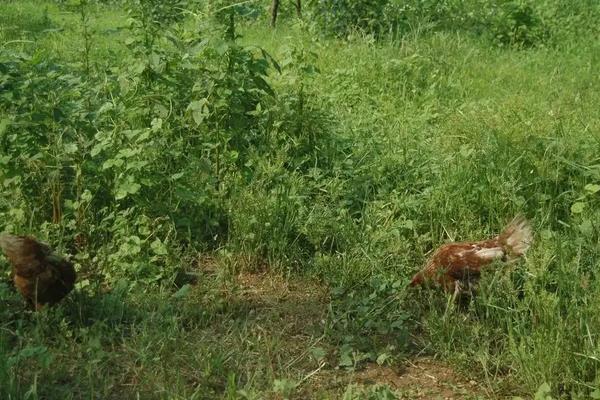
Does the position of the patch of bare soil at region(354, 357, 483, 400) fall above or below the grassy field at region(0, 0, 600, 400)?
below

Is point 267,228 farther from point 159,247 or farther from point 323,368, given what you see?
point 323,368

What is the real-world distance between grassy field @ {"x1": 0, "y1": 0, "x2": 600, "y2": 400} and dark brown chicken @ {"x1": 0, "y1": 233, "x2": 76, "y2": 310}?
0.10m

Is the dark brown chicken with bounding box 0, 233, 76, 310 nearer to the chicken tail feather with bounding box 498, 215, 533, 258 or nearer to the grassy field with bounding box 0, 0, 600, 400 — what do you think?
the grassy field with bounding box 0, 0, 600, 400

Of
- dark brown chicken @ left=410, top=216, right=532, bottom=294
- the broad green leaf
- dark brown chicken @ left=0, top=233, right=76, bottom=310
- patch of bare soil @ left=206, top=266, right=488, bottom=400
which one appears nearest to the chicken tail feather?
dark brown chicken @ left=410, top=216, right=532, bottom=294

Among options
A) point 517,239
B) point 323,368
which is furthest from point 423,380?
point 517,239

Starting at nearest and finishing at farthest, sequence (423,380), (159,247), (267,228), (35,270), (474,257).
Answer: (423,380) < (35,270) < (474,257) < (159,247) < (267,228)

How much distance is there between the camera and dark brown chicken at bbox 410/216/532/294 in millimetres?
4047

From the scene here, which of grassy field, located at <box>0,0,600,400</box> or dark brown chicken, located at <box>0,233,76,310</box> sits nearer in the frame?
grassy field, located at <box>0,0,600,400</box>

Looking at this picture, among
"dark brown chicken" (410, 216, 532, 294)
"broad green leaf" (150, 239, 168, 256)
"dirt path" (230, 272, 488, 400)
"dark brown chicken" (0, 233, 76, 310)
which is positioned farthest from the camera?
"broad green leaf" (150, 239, 168, 256)

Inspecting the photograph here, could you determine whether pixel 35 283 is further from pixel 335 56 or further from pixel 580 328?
pixel 335 56

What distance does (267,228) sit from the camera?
454 cm

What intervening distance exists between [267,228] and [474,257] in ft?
3.66

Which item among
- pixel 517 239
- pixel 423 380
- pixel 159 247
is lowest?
pixel 423 380

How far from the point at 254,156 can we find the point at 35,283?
1.61m
